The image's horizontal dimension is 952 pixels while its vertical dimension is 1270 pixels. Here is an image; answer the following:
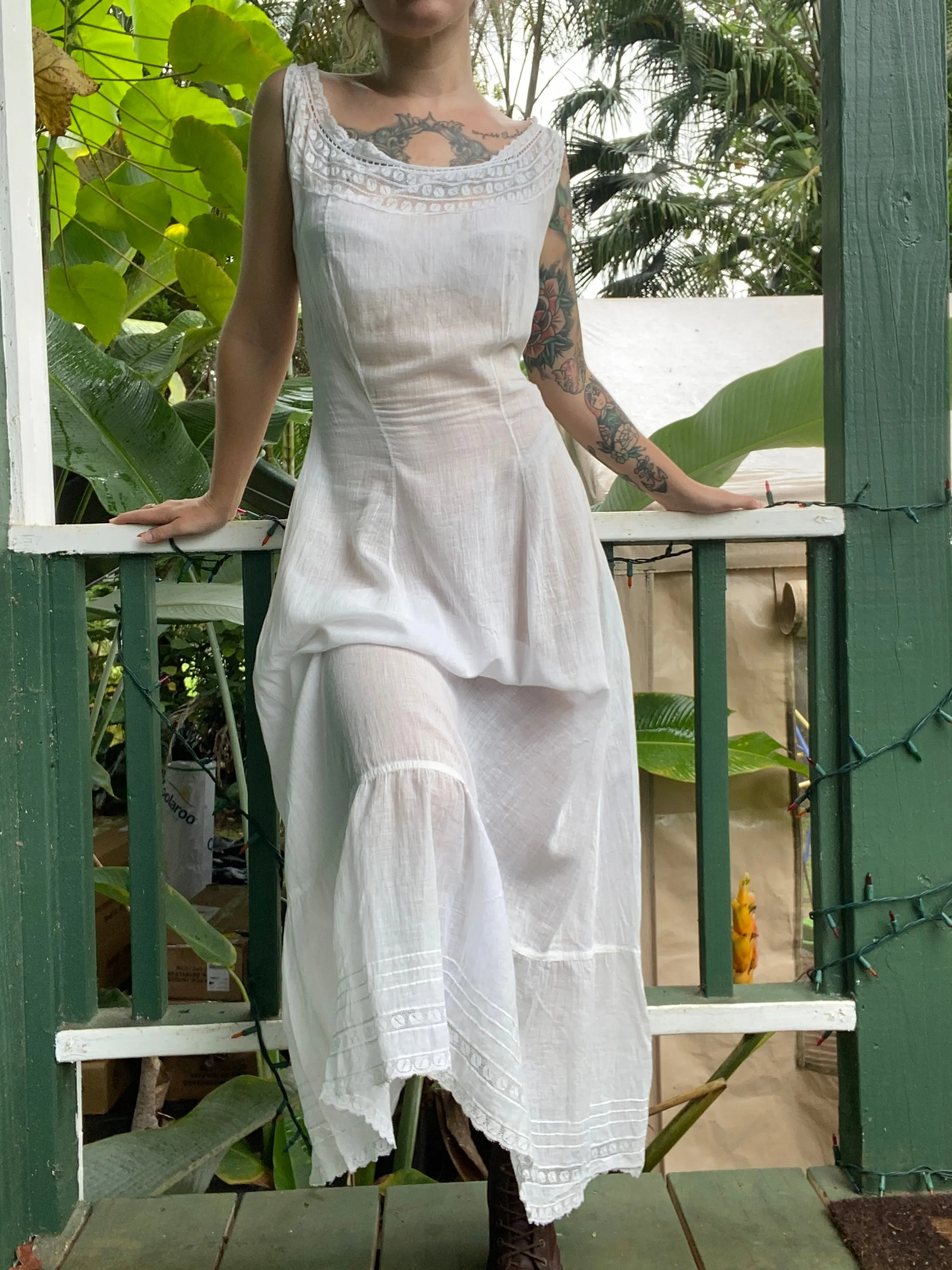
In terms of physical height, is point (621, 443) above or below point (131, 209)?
below

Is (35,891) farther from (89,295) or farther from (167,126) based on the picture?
(167,126)

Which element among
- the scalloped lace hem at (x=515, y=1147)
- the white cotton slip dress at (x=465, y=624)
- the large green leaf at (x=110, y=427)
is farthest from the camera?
the large green leaf at (x=110, y=427)

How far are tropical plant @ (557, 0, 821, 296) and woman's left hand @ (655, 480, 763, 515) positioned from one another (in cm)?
1242

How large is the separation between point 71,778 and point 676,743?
1346mm

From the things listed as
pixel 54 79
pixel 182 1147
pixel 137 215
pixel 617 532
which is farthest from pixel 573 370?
pixel 182 1147

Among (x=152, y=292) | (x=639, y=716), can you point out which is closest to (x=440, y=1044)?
(x=639, y=716)

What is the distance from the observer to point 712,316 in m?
3.96

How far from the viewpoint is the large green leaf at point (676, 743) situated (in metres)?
2.46

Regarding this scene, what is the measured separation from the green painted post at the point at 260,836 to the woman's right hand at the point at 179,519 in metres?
0.08

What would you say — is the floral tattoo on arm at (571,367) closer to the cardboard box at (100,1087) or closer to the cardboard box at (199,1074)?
the cardboard box at (100,1087)

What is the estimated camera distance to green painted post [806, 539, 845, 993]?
5.35 feet

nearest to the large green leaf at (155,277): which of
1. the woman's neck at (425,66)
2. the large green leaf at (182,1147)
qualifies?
the woman's neck at (425,66)

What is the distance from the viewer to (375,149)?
132 centimetres

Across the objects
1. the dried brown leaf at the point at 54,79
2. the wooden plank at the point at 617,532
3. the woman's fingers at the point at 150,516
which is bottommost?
the wooden plank at the point at 617,532
